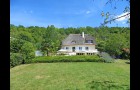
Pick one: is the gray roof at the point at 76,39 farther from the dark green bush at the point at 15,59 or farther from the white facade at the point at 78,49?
the dark green bush at the point at 15,59

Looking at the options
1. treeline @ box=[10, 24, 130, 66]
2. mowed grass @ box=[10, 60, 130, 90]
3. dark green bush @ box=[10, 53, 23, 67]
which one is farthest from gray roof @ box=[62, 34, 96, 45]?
mowed grass @ box=[10, 60, 130, 90]

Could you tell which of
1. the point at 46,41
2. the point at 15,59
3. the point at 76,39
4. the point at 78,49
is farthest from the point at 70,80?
the point at 76,39

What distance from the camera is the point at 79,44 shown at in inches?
1241

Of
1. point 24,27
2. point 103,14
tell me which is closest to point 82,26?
point 24,27

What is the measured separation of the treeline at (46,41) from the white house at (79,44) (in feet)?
3.29

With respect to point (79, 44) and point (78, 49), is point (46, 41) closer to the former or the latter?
point (79, 44)

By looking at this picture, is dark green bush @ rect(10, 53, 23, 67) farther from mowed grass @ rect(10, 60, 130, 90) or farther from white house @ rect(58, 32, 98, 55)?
white house @ rect(58, 32, 98, 55)

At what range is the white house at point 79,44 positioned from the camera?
102ft

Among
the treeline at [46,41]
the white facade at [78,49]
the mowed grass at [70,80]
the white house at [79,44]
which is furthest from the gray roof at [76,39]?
the mowed grass at [70,80]

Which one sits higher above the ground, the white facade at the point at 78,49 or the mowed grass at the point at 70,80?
the white facade at the point at 78,49

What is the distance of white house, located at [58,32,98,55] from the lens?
102 feet

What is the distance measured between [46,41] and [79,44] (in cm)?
655

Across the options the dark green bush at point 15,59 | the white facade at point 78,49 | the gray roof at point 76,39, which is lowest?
the dark green bush at point 15,59

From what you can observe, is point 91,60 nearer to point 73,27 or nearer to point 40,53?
point 40,53
